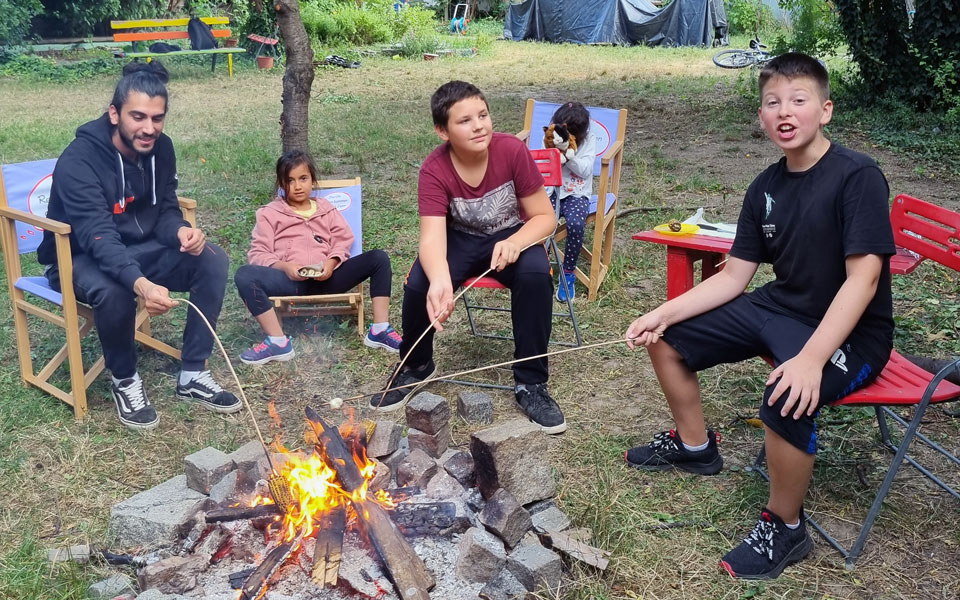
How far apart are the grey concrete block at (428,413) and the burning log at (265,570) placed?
655 millimetres

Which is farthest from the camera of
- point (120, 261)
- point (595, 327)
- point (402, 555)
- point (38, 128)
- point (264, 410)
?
point (38, 128)

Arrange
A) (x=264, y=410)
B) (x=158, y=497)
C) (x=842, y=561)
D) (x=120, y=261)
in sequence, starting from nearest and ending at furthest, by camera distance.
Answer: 1. (x=842, y=561)
2. (x=158, y=497)
3. (x=120, y=261)
4. (x=264, y=410)

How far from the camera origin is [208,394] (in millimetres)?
3619

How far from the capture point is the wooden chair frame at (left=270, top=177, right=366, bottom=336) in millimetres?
4133

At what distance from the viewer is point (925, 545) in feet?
8.64

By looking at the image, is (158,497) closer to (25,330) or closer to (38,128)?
(25,330)

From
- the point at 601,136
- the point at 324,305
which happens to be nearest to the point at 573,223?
the point at 601,136

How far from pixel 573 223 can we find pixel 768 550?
255 centimetres

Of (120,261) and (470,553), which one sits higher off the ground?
(120,261)

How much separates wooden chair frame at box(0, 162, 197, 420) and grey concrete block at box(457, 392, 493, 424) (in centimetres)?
148

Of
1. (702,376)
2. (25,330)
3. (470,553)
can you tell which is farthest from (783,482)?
(25,330)

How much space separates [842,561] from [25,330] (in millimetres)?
3478

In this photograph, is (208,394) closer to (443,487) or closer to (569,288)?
(443,487)

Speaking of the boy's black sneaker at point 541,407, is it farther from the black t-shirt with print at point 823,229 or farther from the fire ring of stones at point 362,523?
the black t-shirt with print at point 823,229
